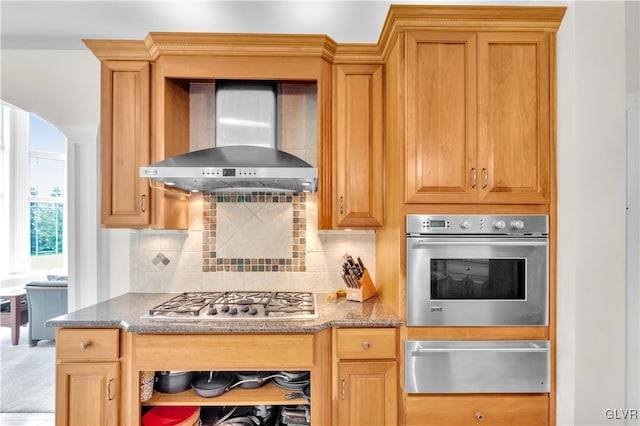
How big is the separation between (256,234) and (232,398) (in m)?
1.02

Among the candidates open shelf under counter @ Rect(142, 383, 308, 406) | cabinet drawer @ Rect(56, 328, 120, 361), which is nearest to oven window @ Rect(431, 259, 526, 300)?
open shelf under counter @ Rect(142, 383, 308, 406)

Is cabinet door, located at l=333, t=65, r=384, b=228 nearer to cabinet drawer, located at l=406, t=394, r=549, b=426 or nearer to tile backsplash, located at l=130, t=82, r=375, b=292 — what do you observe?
tile backsplash, located at l=130, t=82, r=375, b=292

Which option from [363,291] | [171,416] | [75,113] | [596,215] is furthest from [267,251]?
[596,215]

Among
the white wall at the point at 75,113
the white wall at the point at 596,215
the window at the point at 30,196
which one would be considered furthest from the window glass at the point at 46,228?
the white wall at the point at 596,215

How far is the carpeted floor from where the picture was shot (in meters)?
2.74

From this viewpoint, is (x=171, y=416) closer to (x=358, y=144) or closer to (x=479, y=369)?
(x=479, y=369)

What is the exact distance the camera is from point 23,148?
5.21 metres

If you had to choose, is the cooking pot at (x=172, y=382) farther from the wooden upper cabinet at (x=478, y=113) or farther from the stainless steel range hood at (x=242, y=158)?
the wooden upper cabinet at (x=478, y=113)

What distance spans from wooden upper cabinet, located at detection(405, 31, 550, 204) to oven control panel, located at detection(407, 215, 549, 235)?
0.29 ft

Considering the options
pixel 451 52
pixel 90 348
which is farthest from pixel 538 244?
pixel 90 348

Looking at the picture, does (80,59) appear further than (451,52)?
Yes

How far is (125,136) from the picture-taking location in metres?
2.09

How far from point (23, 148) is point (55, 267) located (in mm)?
1883

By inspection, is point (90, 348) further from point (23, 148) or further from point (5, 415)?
point (23, 148)
